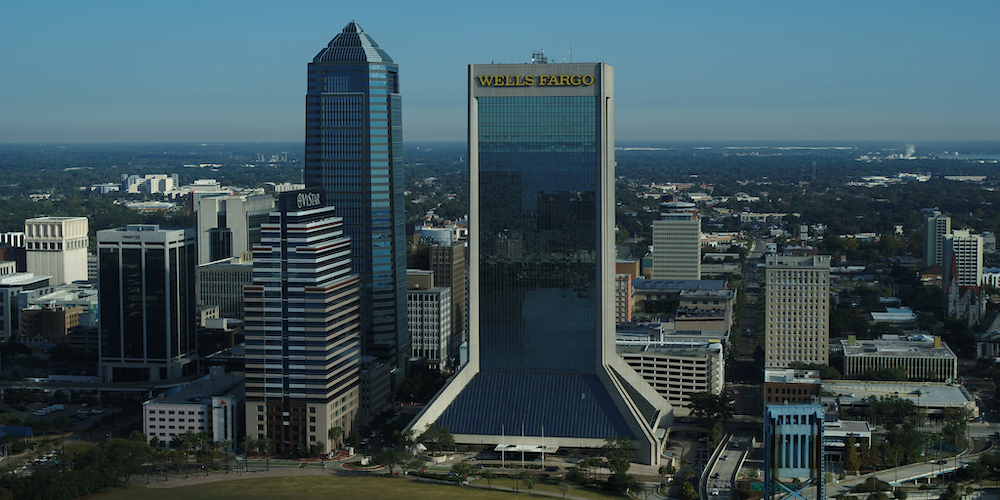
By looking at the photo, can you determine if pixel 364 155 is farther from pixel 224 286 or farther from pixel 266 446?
pixel 224 286

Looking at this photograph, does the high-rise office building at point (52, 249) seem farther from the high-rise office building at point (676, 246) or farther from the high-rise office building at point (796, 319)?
the high-rise office building at point (796, 319)

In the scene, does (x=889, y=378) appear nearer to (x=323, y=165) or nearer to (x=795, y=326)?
(x=795, y=326)

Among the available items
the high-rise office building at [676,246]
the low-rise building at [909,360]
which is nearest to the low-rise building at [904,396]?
the low-rise building at [909,360]

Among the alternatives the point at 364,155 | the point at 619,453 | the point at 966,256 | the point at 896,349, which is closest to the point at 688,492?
the point at 619,453

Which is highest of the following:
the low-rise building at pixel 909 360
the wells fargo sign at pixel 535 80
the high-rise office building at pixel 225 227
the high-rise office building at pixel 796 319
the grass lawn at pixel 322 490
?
the wells fargo sign at pixel 535 80

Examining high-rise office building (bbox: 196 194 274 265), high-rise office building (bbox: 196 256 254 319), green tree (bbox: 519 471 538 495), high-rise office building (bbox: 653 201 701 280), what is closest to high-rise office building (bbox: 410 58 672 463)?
green tree (bbox: 519 471 538 495)

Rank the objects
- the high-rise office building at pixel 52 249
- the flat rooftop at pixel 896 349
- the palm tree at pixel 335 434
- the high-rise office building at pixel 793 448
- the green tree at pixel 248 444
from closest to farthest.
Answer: the high-rise office building at pixel 793 448 < the green tree at pixel 248 444 < the palm tree at pixel 335 434 < the flat rooftop at pixel 896 349 < the high-rise office building at pixel 52 249

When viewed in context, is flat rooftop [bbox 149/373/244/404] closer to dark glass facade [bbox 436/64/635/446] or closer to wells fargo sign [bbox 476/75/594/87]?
dark glass facade [bbox 436/64/635/446]
